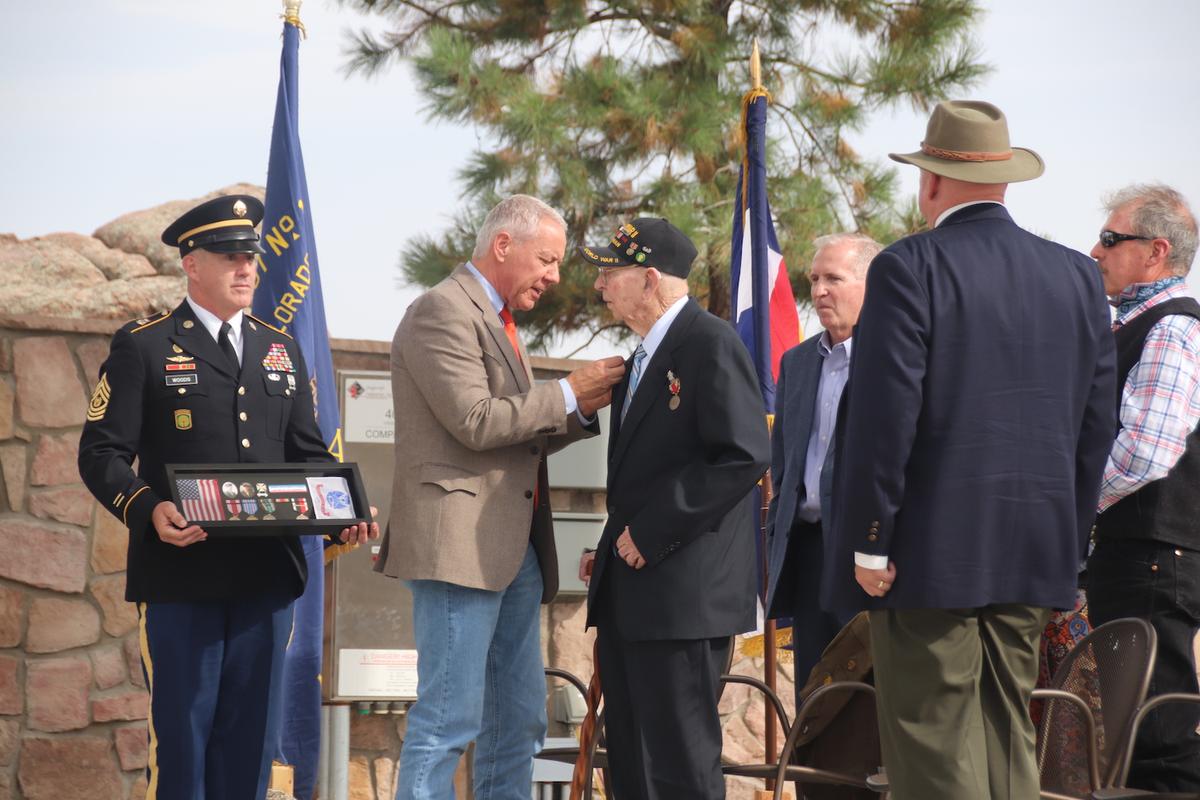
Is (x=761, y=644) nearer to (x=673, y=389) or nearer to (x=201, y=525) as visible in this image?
(x=673, y=389)

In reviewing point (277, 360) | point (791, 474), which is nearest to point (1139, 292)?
point (791, 474)

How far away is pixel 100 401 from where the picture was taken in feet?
11.0

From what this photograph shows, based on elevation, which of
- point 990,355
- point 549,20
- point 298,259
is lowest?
point 990,355

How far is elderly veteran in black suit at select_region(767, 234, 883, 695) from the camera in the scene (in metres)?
3.77

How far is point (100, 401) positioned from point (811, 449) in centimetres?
189

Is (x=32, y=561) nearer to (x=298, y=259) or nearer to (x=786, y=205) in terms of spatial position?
(x=298, y=259)

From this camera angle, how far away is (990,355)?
8.48 feet

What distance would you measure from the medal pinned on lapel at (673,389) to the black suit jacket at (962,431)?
0.57 m

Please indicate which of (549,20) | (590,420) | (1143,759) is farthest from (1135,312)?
(549,20)

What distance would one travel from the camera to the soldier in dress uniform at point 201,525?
128 inches

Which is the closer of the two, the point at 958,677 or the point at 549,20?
the point at 958,677

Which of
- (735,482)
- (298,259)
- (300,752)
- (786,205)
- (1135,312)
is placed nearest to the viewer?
(735,482)

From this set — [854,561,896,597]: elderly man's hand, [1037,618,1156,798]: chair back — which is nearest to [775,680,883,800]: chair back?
[1037,618,1156,798]: chair back

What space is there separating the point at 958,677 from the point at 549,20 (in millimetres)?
5389
